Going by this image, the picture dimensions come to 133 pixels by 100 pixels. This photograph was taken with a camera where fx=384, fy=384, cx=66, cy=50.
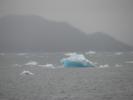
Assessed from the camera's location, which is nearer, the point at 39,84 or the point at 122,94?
the point at 122,94

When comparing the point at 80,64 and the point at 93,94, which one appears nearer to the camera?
the point at 93,94

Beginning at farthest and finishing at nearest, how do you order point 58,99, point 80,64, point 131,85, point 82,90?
point 80,64 → point 131,85 → point 82,90 → point 58,99

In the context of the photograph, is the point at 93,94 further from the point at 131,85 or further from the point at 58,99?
the point at 131,85

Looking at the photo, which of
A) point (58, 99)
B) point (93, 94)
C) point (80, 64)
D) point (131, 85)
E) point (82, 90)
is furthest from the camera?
point (80, 64)

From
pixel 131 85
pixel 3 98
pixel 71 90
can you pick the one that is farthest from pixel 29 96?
pixel 131 85

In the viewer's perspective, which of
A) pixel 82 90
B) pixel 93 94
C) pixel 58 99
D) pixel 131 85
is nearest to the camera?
pixel 58 99

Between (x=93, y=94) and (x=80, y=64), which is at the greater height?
(x=80, y=64)

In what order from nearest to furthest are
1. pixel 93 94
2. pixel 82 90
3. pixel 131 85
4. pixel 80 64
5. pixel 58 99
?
1. pixel 58 99
2. pixel 93 94
3. pixel 82 90
4. pixel 131 85
5. pixel 80 64

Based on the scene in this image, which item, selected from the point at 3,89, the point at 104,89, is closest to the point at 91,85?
the point at 104,89

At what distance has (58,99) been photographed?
579cm

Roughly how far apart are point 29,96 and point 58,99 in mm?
555

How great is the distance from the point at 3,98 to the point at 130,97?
6.41ft

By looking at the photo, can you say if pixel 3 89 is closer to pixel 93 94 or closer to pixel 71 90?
pixel 71 90

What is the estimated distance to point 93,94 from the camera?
20.5 feet
